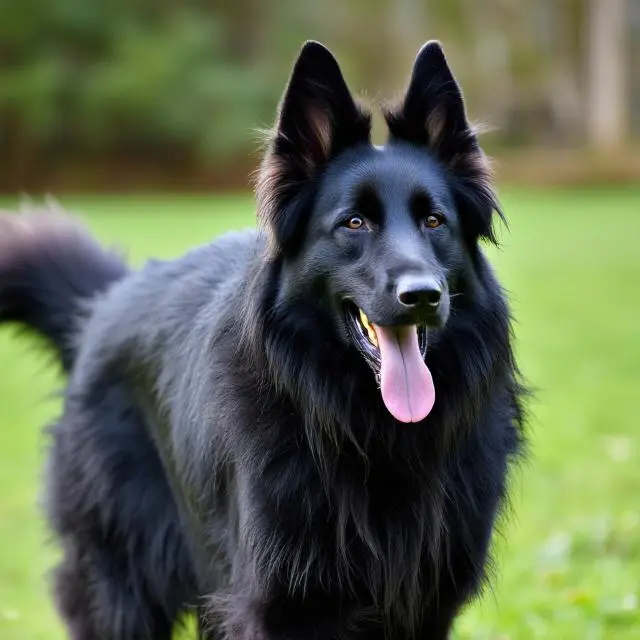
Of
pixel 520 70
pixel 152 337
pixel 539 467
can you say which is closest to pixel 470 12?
pixel 520 70

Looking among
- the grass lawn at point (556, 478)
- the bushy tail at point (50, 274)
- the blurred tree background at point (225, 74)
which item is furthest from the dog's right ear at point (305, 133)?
the blurred tree background at point (225, 74)

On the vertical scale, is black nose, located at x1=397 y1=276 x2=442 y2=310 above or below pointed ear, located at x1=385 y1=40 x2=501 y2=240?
below

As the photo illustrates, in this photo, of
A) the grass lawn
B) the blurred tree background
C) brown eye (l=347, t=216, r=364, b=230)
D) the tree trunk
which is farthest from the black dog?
the tree trunk

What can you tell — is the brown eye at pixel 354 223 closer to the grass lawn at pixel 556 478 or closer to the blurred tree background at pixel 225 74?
the grass lawn at pixel 556 478

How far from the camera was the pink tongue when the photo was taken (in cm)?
334

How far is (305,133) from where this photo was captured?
3.70 meters

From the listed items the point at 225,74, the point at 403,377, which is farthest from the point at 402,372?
the point at 225,74

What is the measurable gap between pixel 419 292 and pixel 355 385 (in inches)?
21.6

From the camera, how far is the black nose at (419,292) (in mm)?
3160

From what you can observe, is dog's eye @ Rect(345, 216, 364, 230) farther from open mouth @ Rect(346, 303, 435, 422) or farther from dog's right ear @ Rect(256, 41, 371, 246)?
open mouth @ Rect(346, 303, 435, 422)

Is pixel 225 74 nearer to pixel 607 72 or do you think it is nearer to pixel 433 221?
pixel 607 72

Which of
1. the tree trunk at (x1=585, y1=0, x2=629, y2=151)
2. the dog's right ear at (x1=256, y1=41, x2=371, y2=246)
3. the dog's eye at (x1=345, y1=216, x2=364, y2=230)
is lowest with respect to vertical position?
the tree trunk at (x1=585, y1=0, x2=629, y2=151)

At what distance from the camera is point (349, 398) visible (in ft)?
11.7

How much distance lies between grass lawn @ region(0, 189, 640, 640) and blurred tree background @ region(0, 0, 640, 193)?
26.5 meters
